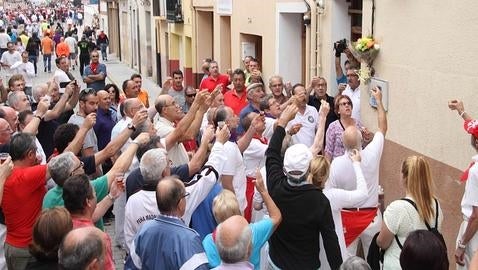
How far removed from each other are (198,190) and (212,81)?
23.1 ft

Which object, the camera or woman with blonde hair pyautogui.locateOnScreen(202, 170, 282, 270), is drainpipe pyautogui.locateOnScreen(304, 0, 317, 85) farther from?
woman with blonde hair pyautogui.locateOnScreen(202, 170, 282, 270)

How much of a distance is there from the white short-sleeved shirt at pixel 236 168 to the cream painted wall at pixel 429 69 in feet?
7.06

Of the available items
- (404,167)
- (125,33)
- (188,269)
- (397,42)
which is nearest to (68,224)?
(188,269)

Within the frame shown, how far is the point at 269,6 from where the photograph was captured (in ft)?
43.4

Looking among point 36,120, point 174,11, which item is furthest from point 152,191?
point 174,11

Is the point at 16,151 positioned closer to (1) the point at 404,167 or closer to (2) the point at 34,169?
(2) the point at 34,169

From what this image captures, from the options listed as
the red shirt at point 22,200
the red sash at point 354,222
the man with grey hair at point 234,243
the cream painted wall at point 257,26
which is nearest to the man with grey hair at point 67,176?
the red shirt at point 22,200

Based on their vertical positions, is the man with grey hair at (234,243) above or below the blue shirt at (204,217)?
above

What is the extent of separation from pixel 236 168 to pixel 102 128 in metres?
3.03

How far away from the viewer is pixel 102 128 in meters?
8.74

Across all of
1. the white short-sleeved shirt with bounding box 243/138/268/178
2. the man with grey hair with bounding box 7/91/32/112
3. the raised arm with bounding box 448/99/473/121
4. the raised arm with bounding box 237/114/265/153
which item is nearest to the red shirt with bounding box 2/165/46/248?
the raised arm with bounding box 237/114/265/153

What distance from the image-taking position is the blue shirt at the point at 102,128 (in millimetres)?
8719

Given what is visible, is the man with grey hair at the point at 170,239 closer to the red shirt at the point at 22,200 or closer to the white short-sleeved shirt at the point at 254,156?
the red shirt at the point at 22,200

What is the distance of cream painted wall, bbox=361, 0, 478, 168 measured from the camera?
6457 millimetres
